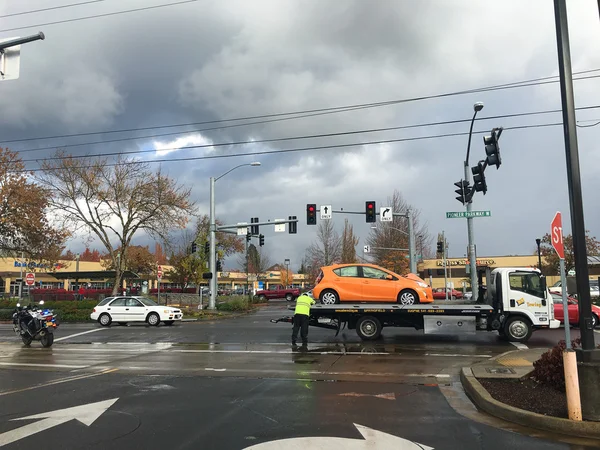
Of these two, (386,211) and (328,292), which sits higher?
(386,211)

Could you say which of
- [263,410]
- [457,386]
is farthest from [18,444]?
[457,386]

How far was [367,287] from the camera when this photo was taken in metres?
15.9

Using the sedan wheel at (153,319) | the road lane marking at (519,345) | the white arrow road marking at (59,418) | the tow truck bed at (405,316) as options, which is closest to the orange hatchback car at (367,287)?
the tow truck bed at (405,316)

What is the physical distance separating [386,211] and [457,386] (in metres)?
20.8

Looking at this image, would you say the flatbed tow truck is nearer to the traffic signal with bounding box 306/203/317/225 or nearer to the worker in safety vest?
the worker in safety vest

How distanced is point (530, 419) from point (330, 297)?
10.3m

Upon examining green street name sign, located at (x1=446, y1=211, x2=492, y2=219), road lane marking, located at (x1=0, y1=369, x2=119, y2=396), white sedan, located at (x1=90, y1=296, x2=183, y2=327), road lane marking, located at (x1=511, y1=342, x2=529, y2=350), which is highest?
green street name sign, located at (x1=446, y1=211, x2=492, y2=219)

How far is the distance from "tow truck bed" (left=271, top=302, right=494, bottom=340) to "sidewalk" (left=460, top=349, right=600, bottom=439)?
3.38 metres

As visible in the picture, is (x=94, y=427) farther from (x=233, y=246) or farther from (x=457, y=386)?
(x=233, y=246)

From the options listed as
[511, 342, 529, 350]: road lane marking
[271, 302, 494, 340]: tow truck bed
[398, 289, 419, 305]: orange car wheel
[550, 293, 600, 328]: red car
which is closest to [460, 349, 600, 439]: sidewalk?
[511, 342, 529, 350]: road lane marking

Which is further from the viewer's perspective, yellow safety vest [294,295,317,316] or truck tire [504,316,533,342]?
truck tire [504,316,533,342]

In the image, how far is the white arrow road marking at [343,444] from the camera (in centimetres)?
522

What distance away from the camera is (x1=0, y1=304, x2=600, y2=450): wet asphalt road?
5645 millimetres

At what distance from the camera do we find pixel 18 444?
5.48 meters
